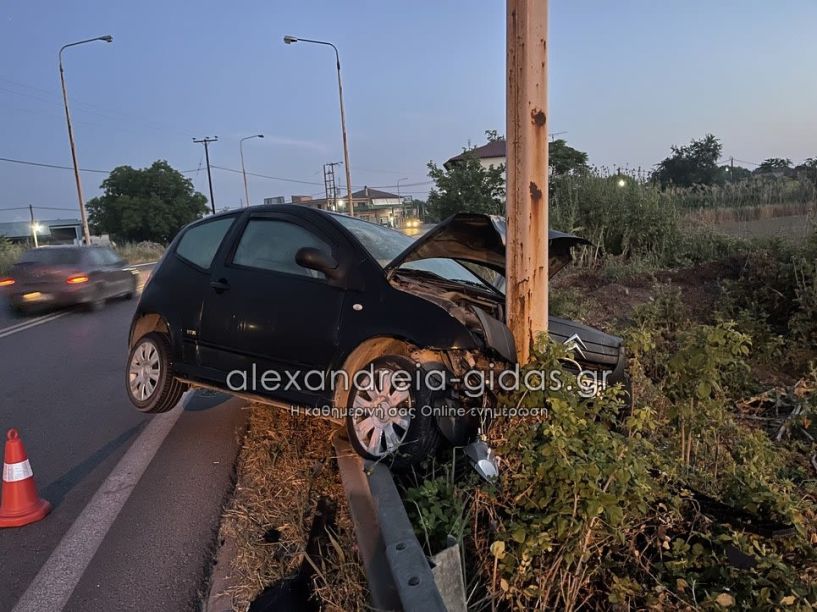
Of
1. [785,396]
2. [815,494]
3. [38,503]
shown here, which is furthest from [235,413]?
[785,396]

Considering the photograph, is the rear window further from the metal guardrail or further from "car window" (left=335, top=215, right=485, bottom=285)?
the metal guardrail

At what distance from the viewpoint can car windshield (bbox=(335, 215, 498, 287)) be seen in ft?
13.0

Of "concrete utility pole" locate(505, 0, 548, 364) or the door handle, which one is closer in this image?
"concrete utility pole" locate(505, 0, 548, 364)

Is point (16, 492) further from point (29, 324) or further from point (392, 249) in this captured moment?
point (29, 324)

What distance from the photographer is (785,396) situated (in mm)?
4738

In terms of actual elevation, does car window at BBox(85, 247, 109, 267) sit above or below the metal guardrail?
above

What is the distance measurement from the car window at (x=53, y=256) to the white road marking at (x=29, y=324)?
1.16 m

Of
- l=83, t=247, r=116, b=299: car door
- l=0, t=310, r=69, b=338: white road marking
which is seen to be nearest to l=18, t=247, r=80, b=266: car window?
l=83, t=247, r=116, b=299: car door

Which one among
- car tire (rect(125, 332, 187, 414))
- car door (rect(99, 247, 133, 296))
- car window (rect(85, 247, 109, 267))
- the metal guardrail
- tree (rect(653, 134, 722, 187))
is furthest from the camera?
tree (rect(653, 134, 722, 187))

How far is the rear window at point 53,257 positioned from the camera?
12.4 meters

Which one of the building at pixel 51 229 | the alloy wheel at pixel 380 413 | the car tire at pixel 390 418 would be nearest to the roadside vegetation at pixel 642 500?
the car tire at pixel 390 418

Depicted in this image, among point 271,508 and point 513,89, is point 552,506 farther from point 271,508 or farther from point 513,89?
point 513,89

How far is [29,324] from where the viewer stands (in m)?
11.0

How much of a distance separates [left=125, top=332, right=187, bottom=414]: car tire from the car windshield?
1893 mm
